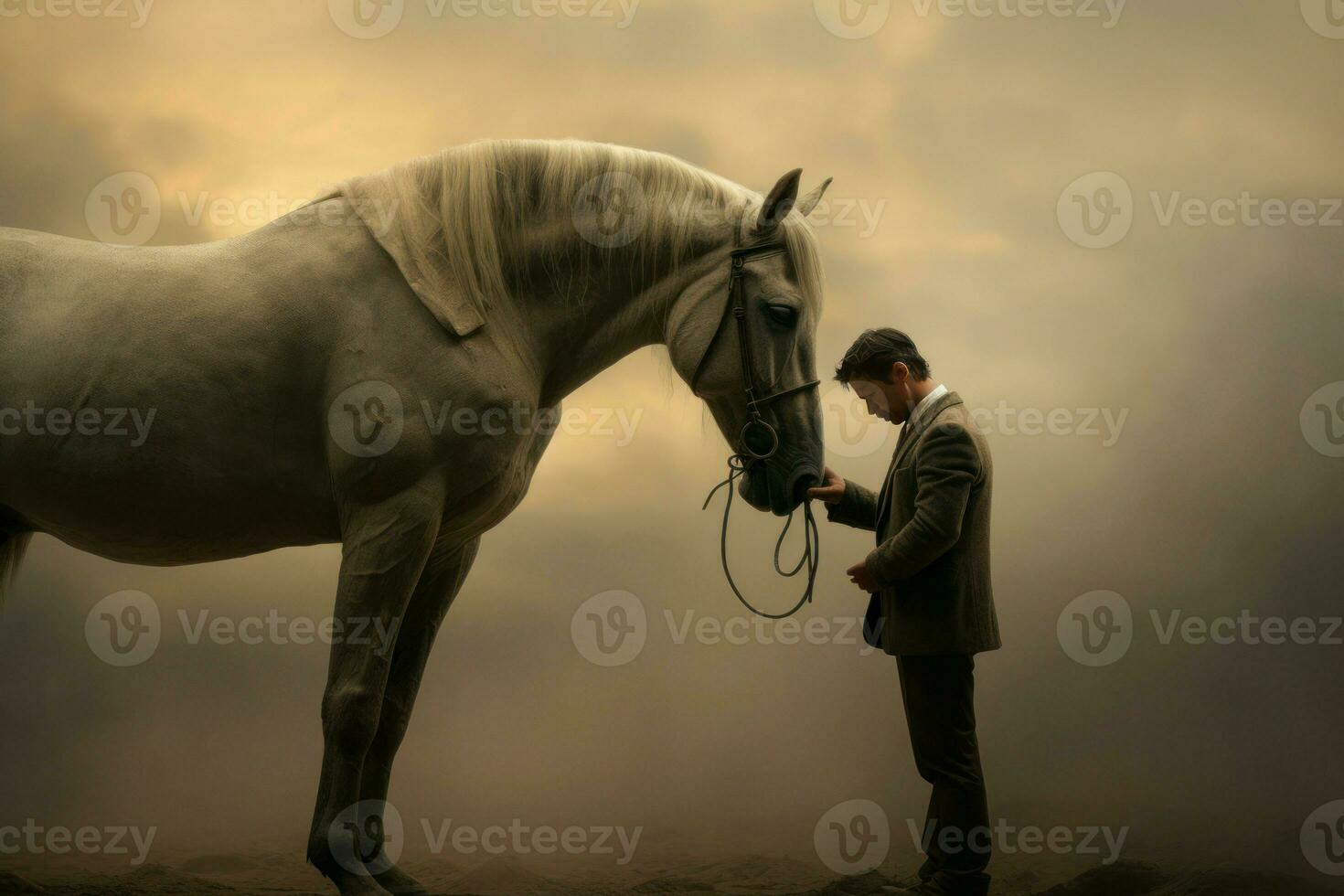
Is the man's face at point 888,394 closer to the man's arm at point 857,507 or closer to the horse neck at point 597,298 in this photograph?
the man's arm at point 857,507

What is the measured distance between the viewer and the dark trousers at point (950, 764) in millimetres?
1830

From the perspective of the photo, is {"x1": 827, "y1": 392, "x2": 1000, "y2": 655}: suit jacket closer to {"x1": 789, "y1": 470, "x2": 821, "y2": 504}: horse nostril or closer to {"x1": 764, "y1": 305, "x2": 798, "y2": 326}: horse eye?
{"x1": 789, "y1": 470, "x2": 821, "y2": 504}: horse nostril

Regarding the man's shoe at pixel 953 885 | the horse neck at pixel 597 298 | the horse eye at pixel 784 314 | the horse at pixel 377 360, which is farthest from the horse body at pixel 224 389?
the man's shoe at pixel 953 885

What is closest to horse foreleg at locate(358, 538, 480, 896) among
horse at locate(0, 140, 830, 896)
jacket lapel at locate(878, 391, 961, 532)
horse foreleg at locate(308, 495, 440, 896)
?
horse at locate(0, 140, 830, 896)

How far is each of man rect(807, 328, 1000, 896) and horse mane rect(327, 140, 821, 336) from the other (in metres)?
0.36

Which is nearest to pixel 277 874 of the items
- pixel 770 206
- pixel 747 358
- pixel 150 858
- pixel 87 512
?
pixel 150 858

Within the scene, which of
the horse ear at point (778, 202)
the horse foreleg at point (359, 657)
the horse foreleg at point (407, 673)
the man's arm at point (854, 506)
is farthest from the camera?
the man's arm at point (854, 506)

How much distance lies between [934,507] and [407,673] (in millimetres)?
1006

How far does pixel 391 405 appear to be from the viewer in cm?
180

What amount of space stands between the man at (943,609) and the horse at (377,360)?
20cm

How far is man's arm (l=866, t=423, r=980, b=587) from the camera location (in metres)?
1.85

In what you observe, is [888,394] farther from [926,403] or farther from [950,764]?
[950,764]

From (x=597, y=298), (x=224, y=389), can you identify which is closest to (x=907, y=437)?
(x=597, y=298)

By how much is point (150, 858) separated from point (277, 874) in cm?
36
